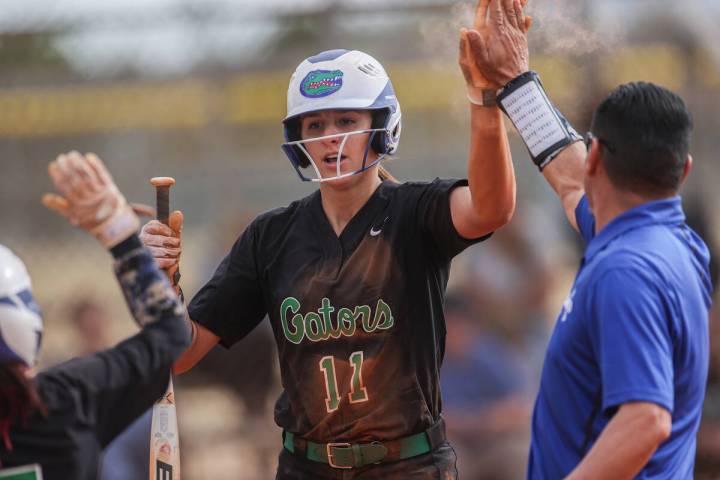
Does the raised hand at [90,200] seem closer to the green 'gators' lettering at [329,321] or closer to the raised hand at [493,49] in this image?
the green 'gators' lettering at [329,321]

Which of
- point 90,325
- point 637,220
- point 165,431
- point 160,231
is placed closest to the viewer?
point 637,220

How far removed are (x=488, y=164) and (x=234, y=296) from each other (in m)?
1.28

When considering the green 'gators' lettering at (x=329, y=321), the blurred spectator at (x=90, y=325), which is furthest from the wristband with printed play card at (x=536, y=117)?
the blurred spectator at (x=90, y=325)

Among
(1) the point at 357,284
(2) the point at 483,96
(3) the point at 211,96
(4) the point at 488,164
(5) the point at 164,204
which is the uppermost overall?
(3) the point at 211,96

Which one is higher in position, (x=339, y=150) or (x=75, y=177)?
(x=339, y=150)

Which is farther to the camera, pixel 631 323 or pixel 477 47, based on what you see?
pixel 477 47

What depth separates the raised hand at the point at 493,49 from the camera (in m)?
4.13

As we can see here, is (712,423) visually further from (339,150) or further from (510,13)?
(510,13)

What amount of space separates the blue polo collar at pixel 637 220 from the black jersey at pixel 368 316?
84 centimetres

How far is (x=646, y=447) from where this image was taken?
Result: 3.24m

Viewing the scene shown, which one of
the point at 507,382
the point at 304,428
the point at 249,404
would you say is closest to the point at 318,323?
the point at 304,428

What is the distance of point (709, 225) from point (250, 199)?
3438mm

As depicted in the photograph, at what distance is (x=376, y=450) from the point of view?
14.5ft

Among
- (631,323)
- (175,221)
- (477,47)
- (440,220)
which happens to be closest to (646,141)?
(631,323)
